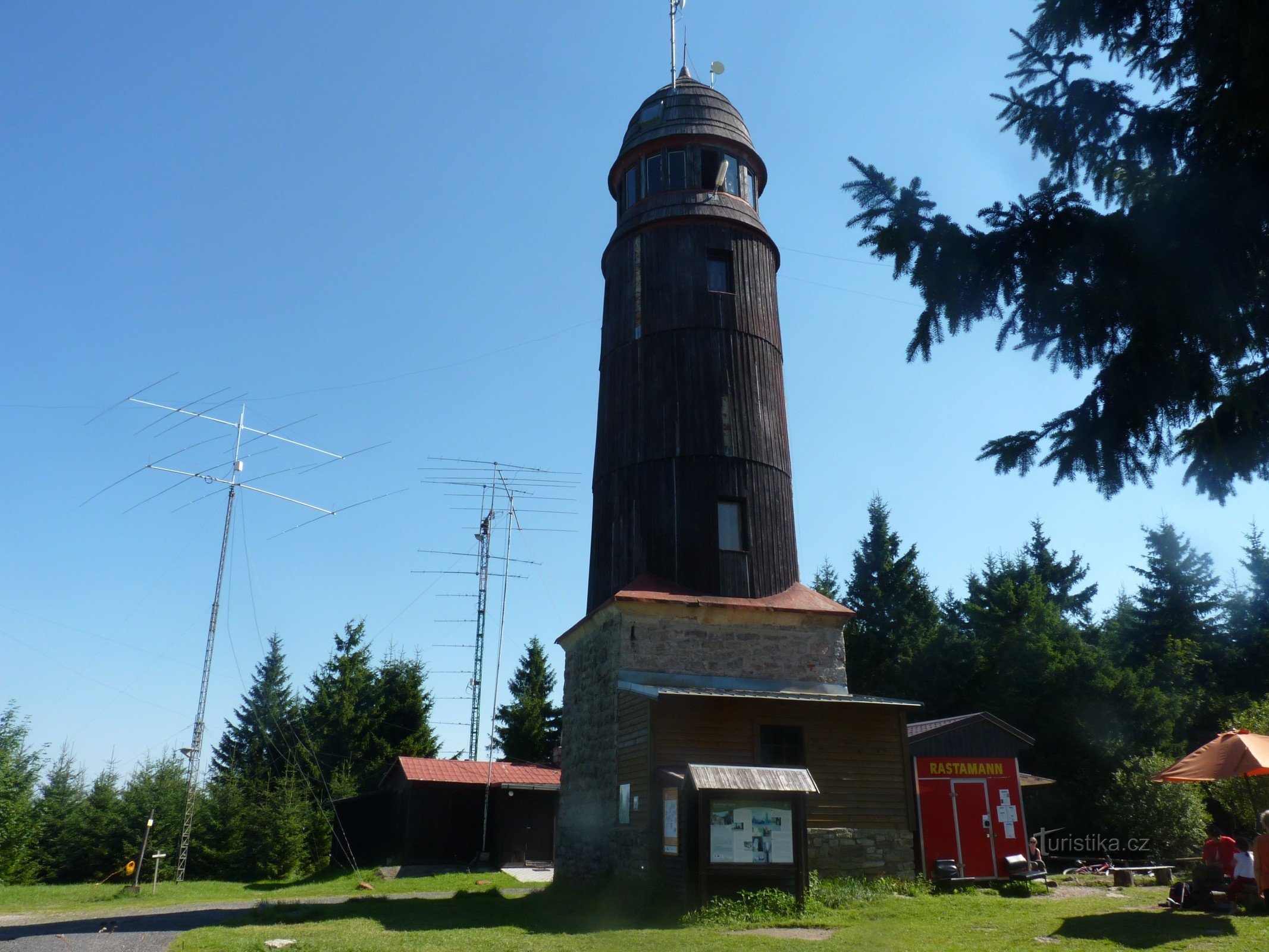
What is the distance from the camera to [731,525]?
61.3 feet

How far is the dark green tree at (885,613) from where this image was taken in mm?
39656

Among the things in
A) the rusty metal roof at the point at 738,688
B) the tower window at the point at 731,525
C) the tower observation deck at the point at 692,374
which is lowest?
the rusty metal roof at the point at 738,688

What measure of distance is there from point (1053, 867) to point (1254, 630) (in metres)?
22.7

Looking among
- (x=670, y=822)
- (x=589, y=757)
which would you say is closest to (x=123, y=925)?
(x=589, y=757)

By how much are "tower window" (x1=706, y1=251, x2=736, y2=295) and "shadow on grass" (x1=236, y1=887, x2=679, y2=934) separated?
1288 centimetres

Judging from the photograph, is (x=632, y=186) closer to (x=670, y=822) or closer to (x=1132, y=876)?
(x=670, y=822)

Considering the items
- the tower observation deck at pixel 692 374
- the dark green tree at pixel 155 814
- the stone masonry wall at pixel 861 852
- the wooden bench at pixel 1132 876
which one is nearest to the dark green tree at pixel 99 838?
the dark green tree at pixel 155 814

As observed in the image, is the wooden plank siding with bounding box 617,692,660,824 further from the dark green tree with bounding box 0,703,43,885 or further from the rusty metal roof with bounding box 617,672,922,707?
the dark green tree with bounding box 0,703,43,885

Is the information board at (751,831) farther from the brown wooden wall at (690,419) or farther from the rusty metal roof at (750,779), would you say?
the brown wooden wall at (690,419)

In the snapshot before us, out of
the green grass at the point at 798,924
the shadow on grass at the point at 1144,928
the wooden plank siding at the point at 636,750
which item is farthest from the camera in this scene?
the wooden plank siding at the point at 636,750

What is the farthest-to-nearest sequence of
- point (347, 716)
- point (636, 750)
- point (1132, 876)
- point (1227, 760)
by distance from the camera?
1. point (347, 716)
2. point (1132, 876)
3. point (636, 750)
4. point (1227, 760)

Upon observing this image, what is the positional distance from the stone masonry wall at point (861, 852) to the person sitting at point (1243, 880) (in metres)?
5.02

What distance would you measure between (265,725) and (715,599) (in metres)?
32.4

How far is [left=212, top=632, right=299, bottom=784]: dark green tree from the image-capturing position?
4016cm
